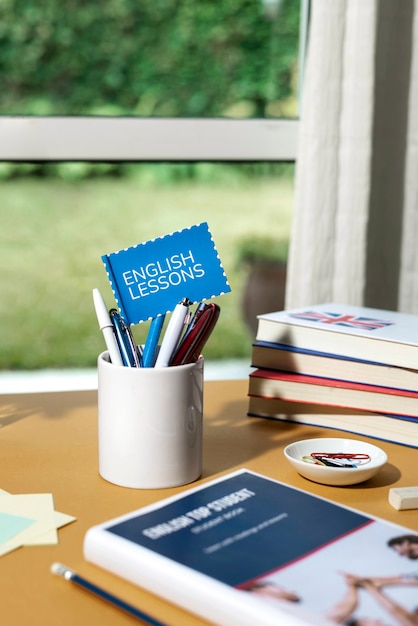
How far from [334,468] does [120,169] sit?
8.65 feet

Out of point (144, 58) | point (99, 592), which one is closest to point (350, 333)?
point (99, 592)

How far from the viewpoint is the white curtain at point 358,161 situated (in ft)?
4.33

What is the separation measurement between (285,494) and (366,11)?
897 millimetres

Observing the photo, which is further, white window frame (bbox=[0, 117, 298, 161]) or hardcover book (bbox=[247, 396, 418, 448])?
white window frame (bbox=[0, 117, 298, 161])

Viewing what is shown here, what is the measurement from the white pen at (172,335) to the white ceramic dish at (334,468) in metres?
0.14

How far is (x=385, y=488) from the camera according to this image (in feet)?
2.41

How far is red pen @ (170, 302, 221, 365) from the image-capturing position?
725mm

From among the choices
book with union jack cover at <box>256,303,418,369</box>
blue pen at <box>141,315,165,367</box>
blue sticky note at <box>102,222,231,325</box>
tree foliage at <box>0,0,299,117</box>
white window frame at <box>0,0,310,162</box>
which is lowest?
book with union jack cover at <box>256,303,418,369</box>

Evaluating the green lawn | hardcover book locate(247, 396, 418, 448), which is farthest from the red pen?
the green lawn

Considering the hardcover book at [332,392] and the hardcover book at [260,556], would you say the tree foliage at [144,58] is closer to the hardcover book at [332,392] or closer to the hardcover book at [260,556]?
the hardcover book at [332,392]

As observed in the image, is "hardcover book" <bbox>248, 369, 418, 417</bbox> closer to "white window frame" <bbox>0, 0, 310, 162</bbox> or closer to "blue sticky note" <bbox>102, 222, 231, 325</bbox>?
"blue sticky note" <bbox>102, 222, 231, 325</bbox>

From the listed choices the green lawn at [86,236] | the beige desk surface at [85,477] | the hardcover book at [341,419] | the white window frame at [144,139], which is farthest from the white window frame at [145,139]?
the green lawn at [86,236]

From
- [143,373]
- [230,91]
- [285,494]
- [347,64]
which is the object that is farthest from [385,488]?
[230,91]

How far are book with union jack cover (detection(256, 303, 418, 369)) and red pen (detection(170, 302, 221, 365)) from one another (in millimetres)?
199
